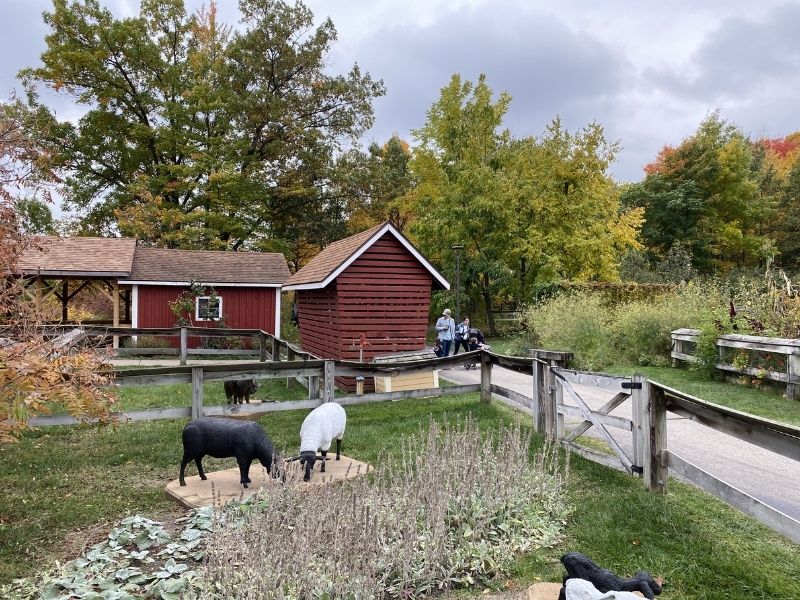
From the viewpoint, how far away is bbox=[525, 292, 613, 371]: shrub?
14.0 meters

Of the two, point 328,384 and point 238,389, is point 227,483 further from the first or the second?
point 238,389

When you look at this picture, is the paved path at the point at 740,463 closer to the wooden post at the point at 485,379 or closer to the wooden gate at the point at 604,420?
the wooden gate at the point at 604,420

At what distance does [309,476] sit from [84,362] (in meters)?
2.13

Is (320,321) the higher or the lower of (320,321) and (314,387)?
the higher

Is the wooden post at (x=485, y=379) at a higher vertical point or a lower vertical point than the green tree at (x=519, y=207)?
lower

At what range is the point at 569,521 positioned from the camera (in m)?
4.39

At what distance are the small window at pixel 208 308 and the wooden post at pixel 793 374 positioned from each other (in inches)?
716

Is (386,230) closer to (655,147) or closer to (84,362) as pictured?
(84,362)

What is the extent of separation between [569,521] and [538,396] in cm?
250

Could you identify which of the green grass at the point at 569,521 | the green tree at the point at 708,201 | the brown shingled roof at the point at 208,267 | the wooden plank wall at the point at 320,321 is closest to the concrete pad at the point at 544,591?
the green grass at the point at 569,521

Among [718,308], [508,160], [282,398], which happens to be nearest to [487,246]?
[508,160]

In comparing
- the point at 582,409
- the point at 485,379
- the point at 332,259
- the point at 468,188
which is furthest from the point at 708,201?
the point at 582,409

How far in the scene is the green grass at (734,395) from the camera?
8117mm

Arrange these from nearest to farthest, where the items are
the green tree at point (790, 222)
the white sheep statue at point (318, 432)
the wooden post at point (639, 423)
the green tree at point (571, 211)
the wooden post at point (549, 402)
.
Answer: the wooden post at point (639, 423) → the white sheep statue at point (318, 432) → the wooden post at point (549, 402) → the green tree at point (571, 211) → the green tree at point (790, 222)
